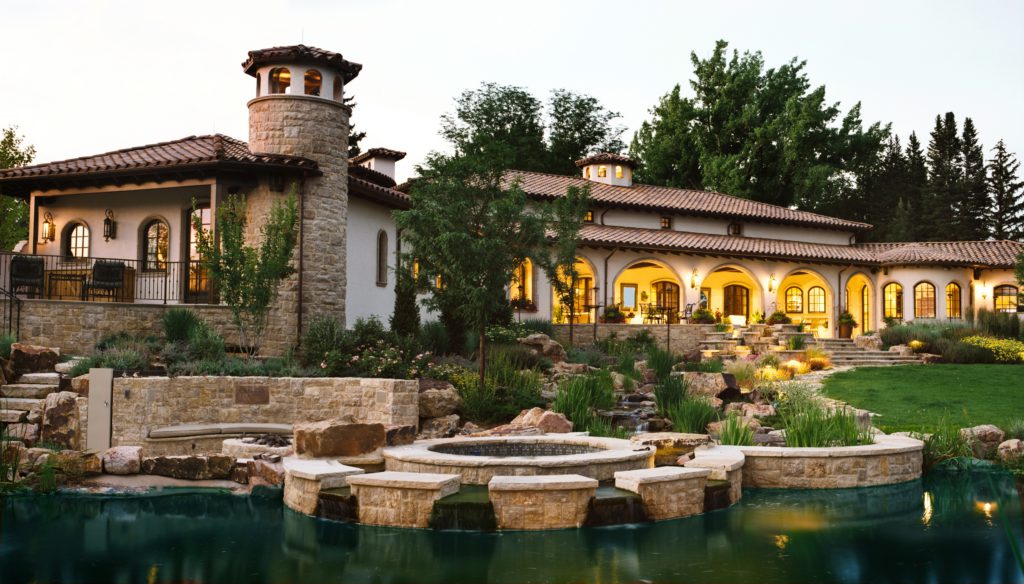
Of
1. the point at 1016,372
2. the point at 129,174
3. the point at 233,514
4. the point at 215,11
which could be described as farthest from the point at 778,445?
the point at 215,11

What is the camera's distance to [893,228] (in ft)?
142

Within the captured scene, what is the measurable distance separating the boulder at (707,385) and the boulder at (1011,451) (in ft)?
14.5

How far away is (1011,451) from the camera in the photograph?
33.7 feet

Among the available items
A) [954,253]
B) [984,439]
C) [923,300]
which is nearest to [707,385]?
[984,439]

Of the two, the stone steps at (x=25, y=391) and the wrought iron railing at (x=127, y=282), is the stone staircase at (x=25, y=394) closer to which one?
the stone steps at (x=25, y=391)

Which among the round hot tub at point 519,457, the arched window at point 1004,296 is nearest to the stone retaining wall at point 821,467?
the round hot tub at point 519,457

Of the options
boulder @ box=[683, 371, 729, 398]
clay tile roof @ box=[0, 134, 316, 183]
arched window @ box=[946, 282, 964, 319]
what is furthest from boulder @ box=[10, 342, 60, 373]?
arched window @ box=[946, 282, 964, 319]

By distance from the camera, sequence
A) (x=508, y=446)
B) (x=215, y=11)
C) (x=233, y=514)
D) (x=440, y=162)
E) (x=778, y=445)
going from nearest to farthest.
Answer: (x=233, y=514) → (x=508, y=446) → (x=778, y=445) → (x=440, y=162) → (x=215, y=11)

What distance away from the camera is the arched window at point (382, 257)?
17.6 m

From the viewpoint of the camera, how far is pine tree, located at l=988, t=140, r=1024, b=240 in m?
45.5

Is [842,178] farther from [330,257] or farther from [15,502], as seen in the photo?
[15,502]

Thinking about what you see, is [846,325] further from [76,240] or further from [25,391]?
[25,391]

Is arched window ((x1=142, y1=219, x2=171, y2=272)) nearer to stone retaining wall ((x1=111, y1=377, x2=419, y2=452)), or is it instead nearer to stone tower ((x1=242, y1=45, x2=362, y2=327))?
stone tower ((x1=242, y1=45, x2=362, y2=327))

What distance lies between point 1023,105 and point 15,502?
2084cm
